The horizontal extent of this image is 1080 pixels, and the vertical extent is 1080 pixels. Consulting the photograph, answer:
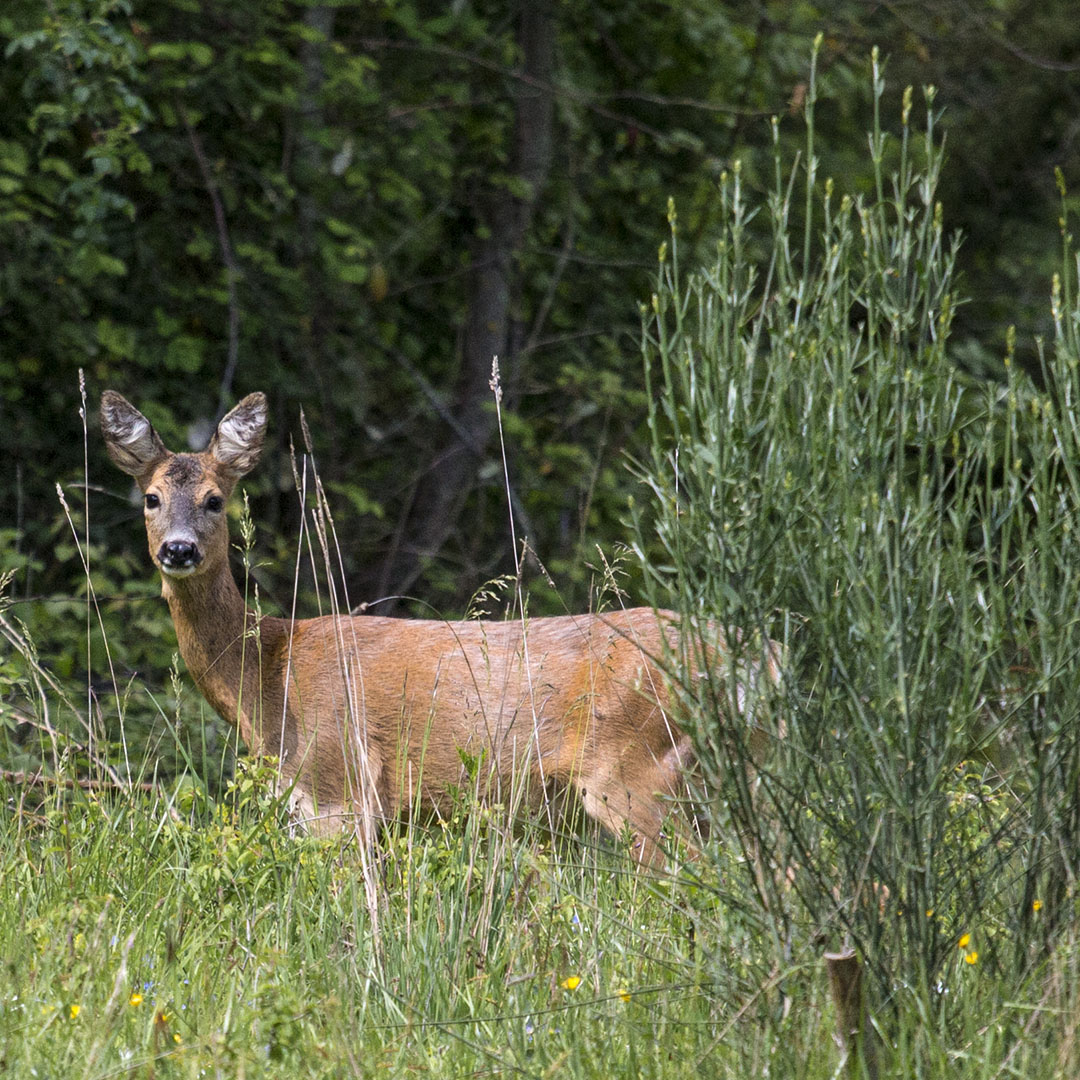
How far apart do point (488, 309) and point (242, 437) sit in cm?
397

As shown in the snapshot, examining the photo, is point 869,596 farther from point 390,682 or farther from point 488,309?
point 488,309

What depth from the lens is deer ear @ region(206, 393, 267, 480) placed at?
5.55 meters

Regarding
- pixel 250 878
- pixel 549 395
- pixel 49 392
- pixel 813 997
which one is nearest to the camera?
pixel 813 997

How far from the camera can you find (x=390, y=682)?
525 cm

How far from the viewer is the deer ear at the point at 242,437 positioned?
5.55 m

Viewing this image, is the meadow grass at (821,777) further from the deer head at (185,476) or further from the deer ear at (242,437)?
the deer ear at (242,437)

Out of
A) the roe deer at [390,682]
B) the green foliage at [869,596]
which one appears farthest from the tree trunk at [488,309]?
the green foliage at [869,596]

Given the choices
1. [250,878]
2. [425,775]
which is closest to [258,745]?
[425,775]

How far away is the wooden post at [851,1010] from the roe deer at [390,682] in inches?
77.5

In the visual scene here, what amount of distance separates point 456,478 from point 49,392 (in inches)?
95.0

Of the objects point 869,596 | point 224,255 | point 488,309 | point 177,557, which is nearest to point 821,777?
point 869,596

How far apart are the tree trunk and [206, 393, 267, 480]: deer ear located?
11.0 feet

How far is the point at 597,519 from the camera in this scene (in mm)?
9102

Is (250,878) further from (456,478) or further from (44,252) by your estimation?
(456,478)
